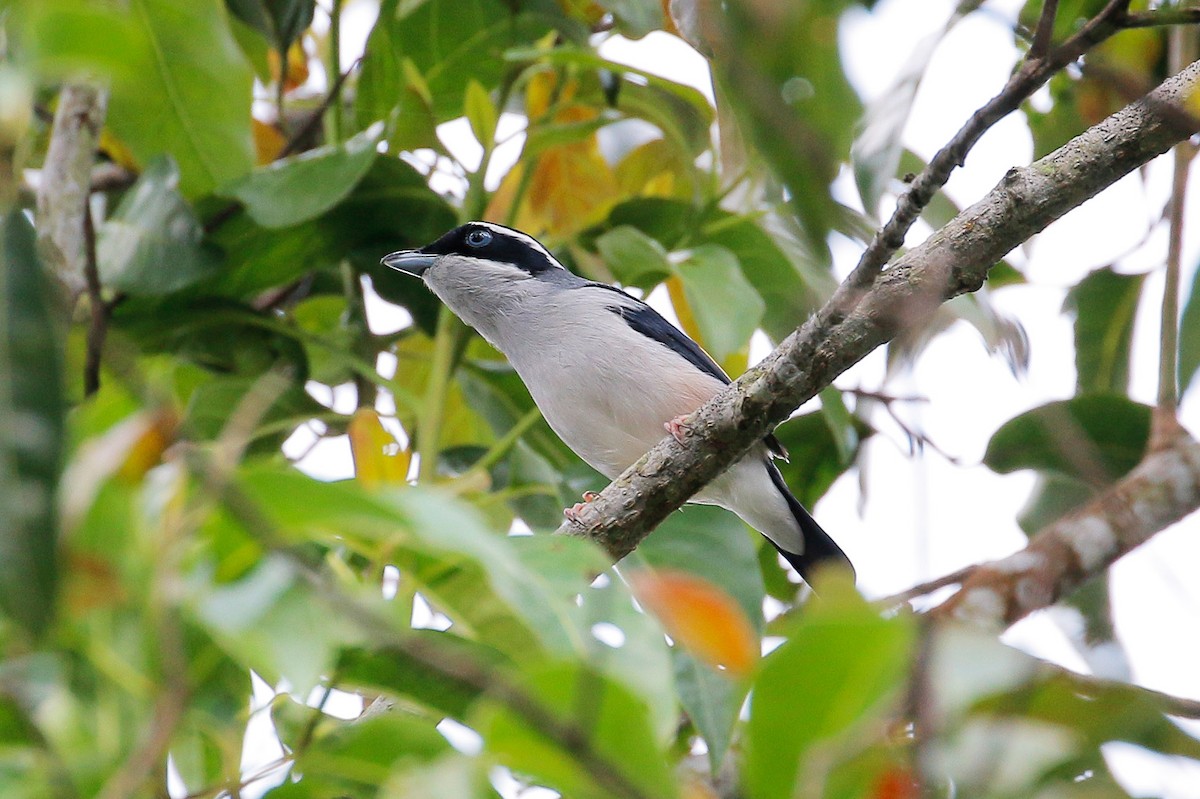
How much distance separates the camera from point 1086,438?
13.6 ft

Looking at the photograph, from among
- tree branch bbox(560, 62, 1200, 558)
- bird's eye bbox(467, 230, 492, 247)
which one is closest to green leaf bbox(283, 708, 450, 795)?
tree branch bbox(560, 62, 1200, 558)

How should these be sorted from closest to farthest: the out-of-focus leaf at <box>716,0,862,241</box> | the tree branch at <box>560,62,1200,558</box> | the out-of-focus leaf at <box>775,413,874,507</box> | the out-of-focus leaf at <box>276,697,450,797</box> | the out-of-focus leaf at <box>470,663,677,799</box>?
the out-of-focus leaf at <box>716,0,862,241</box>
the out-of-focus leaf at <box>470,663,677,799</box>
the out-of-focus leaf at <box>276,697,450,797</box>
the tree branch at <box>560,62,1200,558</box>
the out-of-focus leaf at <box>775,413,874,507</box>

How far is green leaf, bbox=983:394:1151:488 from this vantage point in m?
4.12

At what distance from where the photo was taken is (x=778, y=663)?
4.21ft

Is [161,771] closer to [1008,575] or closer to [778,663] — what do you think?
[778,663]

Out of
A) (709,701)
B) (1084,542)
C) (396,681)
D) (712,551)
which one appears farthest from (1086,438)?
(396,681)

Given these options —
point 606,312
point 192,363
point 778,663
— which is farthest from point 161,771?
point 606,312

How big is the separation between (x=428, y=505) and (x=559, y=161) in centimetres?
383

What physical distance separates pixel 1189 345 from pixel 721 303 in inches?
53.8

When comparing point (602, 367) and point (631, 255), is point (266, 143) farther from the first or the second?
point (631, 255)

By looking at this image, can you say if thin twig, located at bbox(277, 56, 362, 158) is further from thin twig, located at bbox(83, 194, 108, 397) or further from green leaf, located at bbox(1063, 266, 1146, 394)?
green leaf, located at bbox(1063, 266, 1146, 394)

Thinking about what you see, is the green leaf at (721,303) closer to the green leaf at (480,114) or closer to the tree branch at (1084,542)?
the green leaf at (480,114)

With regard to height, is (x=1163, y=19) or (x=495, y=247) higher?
(x=1163, y=19)

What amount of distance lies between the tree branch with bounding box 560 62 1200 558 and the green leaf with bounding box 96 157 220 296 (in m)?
1.64
